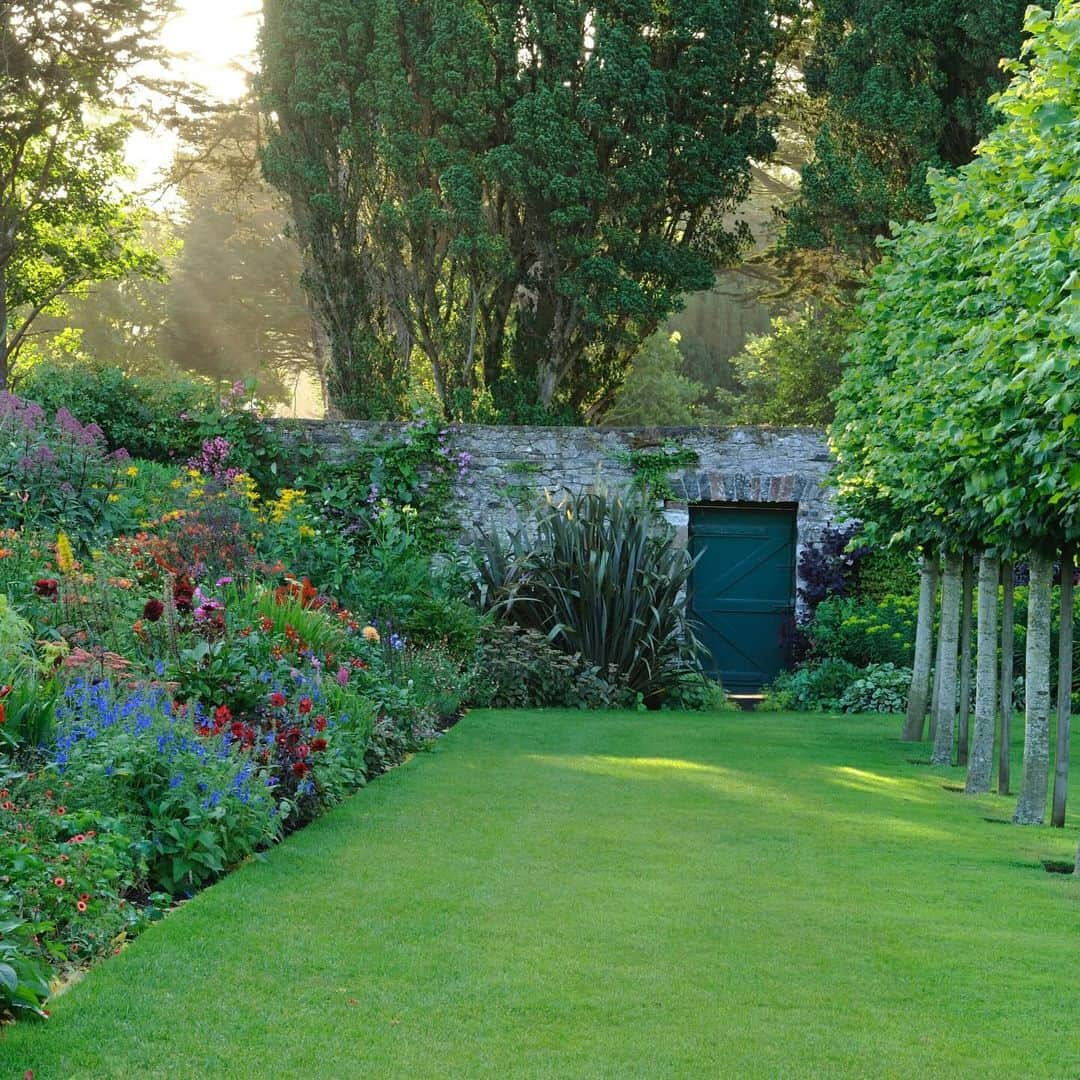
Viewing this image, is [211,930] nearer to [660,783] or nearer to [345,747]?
[345,747]

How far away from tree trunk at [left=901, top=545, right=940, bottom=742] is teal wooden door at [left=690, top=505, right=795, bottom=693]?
150 inches

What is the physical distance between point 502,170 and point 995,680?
11.0 meters

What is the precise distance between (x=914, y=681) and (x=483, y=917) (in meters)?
7.42

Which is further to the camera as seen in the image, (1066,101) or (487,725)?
(487,725)

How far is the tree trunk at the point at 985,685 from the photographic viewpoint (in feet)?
28.1

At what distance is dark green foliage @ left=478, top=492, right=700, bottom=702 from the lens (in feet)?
43.3

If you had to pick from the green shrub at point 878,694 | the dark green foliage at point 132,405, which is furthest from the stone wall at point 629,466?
the green shrub at point 878,694

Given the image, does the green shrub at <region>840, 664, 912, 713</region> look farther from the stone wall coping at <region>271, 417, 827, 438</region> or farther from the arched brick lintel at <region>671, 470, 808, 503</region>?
the stone wall coping at <region>271, 417, 827, 438</region>

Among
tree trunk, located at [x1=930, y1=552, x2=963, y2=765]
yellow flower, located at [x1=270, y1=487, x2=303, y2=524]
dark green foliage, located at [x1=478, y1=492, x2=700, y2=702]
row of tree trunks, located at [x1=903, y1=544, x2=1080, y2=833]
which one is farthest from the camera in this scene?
dark green foliage, located at [x1=478, y1=492, x2=700, y2=702]

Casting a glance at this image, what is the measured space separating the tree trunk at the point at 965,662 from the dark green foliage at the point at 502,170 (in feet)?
29.8

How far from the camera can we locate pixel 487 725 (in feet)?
35.6

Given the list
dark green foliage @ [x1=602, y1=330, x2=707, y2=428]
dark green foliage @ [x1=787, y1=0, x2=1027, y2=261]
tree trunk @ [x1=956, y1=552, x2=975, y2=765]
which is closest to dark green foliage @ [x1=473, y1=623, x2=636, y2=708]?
tree trunk @ [x1=956, y1=552, x2=975, y2=765]

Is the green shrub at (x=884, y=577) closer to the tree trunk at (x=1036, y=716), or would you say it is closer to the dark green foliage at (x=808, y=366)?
the tree trunk at (x=1036, y=716)

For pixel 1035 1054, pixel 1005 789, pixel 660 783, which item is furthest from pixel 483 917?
pixel 1005 789
